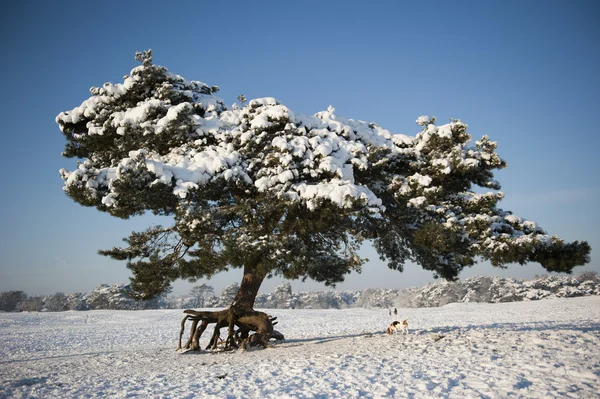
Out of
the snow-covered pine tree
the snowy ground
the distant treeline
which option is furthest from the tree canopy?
the distant treeline

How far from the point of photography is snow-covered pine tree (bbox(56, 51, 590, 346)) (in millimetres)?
10914

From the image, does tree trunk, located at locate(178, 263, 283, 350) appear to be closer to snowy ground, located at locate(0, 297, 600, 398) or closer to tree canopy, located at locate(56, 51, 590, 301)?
tree canopy, located at locate(56, 51, 590, 301)

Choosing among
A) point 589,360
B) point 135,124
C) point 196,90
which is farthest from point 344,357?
point 196,90

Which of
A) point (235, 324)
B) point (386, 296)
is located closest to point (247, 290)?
point (235, 324)

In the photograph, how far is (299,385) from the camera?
6.78 m

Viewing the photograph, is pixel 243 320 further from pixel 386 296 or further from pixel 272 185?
pixel 386 296

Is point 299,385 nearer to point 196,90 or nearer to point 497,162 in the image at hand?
point 497,162

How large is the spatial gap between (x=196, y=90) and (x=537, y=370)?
1444 centimetres

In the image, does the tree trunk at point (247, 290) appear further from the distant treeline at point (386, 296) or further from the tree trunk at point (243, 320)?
the distant treeline at point (386, 296)

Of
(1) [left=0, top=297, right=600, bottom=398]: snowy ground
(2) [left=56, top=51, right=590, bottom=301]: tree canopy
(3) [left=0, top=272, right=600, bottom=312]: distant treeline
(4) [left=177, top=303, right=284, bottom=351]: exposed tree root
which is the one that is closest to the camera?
(1) [left=0, top=297, right=600, bottom=398]: snowy ground

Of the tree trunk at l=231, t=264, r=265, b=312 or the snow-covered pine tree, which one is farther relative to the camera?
the tree trunk at l=231, t=264, r=265, b=312

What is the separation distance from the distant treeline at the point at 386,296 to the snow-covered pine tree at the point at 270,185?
1711 inches

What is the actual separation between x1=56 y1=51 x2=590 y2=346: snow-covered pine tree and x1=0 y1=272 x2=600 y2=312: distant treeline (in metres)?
43.5

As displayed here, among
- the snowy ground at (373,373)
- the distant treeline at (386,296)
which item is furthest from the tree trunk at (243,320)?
the distant treeline at (386,296)
